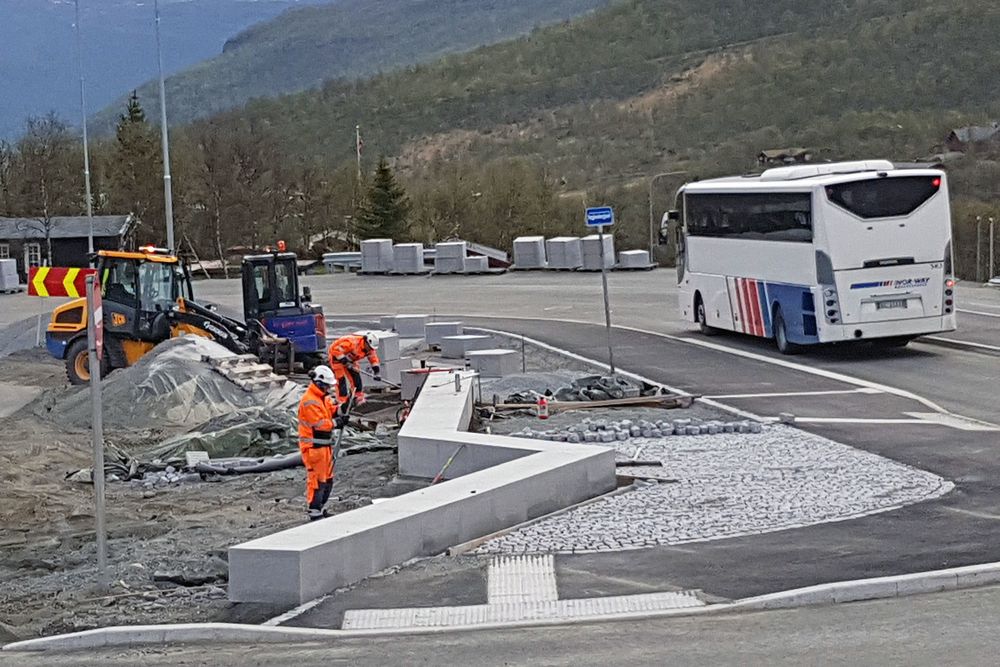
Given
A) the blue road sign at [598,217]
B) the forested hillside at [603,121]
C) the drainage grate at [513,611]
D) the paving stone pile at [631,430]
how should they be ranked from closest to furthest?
the drainage grate at [513,611] < the paving stone pile at [631,430] < the blue road sign at [598,217] < the forested hillside at [603,121]


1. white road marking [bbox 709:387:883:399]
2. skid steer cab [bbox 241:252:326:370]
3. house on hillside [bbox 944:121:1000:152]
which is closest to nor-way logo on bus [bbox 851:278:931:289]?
white road marking [bbox 709:387:883:399]

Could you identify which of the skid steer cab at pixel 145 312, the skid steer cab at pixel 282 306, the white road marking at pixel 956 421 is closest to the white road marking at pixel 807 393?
the white road marking at pixel 956 421

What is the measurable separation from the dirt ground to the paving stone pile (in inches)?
79.9

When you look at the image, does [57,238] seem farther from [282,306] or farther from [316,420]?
[316,420]

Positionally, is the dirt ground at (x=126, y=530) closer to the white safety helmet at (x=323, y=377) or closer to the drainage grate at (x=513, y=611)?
the drainage grate at (x=513, y=611)

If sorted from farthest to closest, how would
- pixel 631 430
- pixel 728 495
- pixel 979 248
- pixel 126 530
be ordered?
pixel 979 248 < pixel 631 430 < pixel 126 530 < pixel 728 495

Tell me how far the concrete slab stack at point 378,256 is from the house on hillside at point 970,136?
143 ft

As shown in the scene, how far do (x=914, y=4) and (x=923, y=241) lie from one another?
109 m

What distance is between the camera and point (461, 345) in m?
31.9

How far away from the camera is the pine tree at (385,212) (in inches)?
2963

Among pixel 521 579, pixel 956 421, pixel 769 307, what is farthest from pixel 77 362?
pixel 521 579

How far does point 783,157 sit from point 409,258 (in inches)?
1680

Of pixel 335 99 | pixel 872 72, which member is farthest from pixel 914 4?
pixel 335 99

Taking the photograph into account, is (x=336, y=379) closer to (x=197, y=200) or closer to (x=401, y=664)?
(x=401, y=664)
